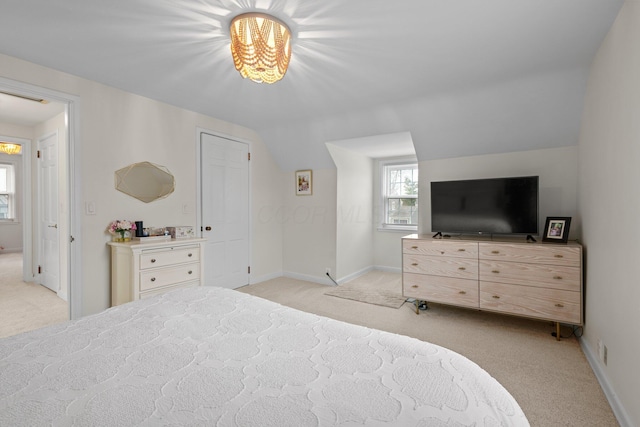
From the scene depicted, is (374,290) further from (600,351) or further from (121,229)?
(121,229)

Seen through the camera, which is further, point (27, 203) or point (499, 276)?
point (27, 203)

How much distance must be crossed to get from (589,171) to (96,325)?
11.6ft

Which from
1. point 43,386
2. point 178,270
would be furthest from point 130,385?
point 178,270

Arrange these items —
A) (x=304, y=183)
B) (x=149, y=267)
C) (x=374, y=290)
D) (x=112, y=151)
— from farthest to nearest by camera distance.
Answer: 1. (x=304, y=183)
2. (x=374, y=290)
3. (x=112, y=151)
4. (x=149, y=267)

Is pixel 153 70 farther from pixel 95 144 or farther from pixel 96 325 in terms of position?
pixel 96 325

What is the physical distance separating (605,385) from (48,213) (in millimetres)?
6162

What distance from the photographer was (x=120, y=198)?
3.16 meters

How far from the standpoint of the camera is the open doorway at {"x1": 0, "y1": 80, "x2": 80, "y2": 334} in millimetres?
3848

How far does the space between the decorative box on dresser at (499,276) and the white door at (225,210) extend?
91.1 inches

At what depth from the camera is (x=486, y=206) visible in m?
3.29

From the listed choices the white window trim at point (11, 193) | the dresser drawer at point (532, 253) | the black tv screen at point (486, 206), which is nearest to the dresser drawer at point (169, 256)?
the black tv screen at point (486, 206)

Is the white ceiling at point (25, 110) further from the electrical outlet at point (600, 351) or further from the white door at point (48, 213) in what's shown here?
the electrical outlet at point (600, 351)

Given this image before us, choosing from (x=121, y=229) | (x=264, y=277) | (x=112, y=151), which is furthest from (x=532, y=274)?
(x=112, y=151)

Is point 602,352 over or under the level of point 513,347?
over
